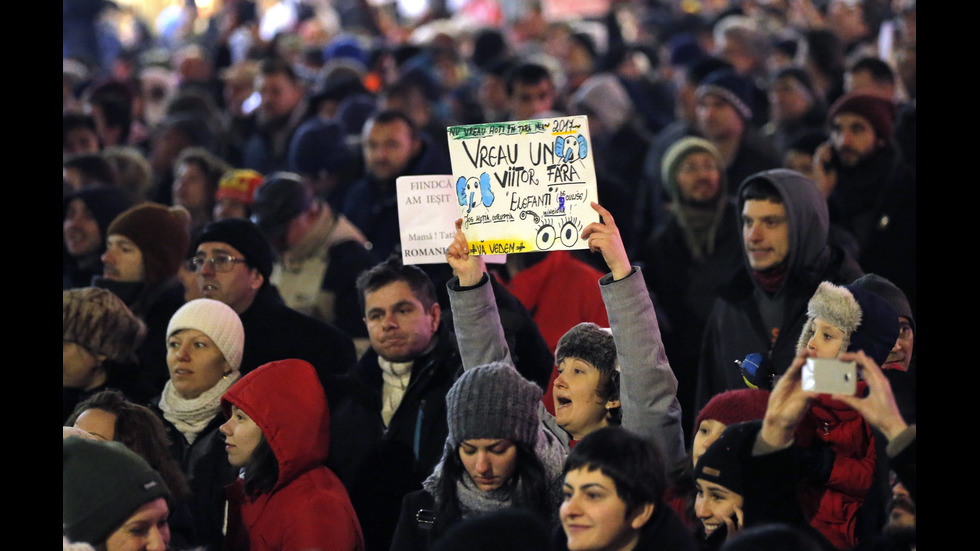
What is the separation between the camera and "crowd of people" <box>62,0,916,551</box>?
14.1 feet

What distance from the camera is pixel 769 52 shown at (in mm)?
13102

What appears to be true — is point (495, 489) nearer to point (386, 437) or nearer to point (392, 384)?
point (386, 437)

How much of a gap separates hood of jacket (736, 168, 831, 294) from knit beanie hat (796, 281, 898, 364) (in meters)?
1.00

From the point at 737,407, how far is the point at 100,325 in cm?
309

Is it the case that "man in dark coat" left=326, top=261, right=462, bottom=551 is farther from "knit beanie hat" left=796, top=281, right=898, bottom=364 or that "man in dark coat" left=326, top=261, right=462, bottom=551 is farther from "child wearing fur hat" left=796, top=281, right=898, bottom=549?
"child wearing fur hat" left=796, top=281, right=898, bottom=549

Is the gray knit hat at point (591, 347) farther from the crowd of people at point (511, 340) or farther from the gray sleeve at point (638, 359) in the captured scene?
the gray sleeve at point (638, 359)

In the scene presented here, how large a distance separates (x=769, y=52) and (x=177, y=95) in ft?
18.0

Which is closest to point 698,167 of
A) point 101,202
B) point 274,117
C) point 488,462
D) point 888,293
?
point 888,293

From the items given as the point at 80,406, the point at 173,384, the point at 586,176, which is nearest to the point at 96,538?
the point at 80,406

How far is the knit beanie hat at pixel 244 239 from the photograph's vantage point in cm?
683

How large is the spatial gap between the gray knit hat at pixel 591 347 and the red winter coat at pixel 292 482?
3.19 feet

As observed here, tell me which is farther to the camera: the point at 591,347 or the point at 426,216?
the point at 426,216

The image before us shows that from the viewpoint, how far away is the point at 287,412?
17.2 feet

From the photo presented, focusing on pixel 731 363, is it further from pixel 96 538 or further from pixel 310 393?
pixel 96 538
